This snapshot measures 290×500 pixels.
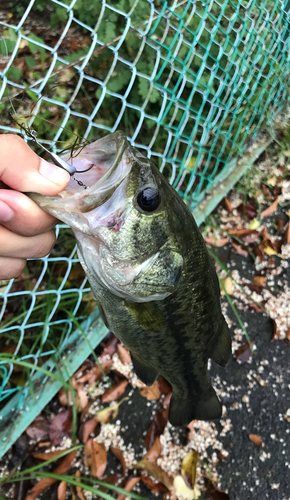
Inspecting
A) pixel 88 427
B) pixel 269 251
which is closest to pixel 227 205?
pixel 269 251

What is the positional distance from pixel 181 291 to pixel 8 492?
159 centimetres

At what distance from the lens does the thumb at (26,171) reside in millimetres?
835

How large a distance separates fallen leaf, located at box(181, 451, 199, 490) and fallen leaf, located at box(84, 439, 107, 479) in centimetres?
47

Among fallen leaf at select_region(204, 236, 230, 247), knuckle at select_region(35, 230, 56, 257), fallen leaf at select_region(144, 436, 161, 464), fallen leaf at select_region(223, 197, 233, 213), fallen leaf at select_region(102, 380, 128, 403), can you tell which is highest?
knuckle at select_region(35, 230, 56, 257)

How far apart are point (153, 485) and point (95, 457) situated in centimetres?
37

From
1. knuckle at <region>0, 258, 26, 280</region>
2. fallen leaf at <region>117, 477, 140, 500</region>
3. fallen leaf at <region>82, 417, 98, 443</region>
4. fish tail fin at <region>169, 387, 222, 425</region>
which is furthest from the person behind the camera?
fallen leaf at <region>82, 417, 98, 443</region>

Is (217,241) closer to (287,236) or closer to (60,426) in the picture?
(287,236)

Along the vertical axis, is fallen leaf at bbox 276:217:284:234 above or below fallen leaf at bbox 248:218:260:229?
above

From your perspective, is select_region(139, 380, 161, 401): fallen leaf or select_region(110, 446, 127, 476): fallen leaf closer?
select_region(110, 446, 127, 476): fallen leaf

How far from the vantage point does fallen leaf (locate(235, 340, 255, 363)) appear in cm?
237

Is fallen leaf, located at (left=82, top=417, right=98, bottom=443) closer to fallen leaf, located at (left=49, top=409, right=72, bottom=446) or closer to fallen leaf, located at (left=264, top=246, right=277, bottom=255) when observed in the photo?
fallen leaf, located at (left=49, top=409, right=72, bottom=446)

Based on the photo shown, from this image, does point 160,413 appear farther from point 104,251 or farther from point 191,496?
point 104,251

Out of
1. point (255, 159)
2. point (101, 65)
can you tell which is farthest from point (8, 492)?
point (255, 159)

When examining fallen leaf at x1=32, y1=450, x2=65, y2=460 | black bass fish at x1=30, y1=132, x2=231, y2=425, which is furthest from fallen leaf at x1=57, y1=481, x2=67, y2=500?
black bass fish at x1=30, y1=132, x2=231, y2=425
